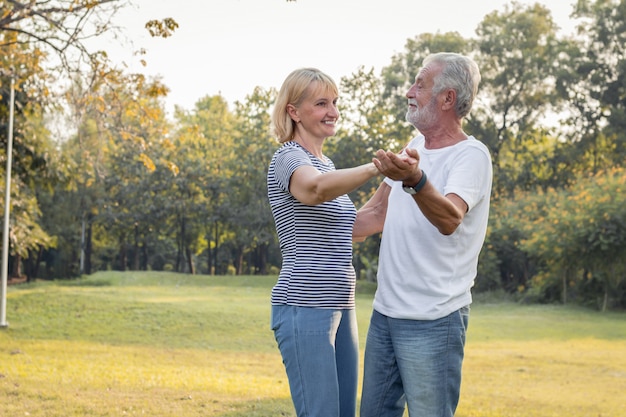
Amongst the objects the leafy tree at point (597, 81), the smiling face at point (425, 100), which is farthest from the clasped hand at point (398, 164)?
the leafy tree at point (597, 81)

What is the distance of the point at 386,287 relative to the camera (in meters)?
3.08

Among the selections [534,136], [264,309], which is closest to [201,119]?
[534,136]

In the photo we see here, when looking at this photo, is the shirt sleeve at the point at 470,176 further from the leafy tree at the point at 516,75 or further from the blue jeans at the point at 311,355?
the leafy tree at the point at 516,75

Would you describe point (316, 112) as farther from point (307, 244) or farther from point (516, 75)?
point (516, 75)

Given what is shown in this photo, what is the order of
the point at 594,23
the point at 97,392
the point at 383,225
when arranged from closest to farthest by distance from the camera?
the point at 383,225
the point at 97,392
the point at 594,23

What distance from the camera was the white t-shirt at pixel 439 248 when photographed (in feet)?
9.59

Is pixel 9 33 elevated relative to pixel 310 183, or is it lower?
elevated

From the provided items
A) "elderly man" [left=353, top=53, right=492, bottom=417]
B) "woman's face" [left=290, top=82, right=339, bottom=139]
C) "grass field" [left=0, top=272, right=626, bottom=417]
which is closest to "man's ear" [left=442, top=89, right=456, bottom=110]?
"elderly man" [left=353, top=53, right=492, bottom=417]

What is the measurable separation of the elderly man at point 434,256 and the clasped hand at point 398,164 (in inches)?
9.6

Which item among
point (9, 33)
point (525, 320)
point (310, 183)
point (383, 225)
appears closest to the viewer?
point (310, 183)

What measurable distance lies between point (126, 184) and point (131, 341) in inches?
1042

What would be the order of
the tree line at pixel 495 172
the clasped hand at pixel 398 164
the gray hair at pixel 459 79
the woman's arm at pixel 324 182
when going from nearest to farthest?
1. the clasped hand at pixel 398 164
2. the woman's arm at pixel 324 182
3. the gray hair at pixel 459 79
4. the tree line at pixel 495 172

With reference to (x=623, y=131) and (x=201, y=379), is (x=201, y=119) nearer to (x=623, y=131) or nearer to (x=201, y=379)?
(x=623, y=131)

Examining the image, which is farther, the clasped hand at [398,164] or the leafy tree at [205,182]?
the leafy tree at [205,182]
